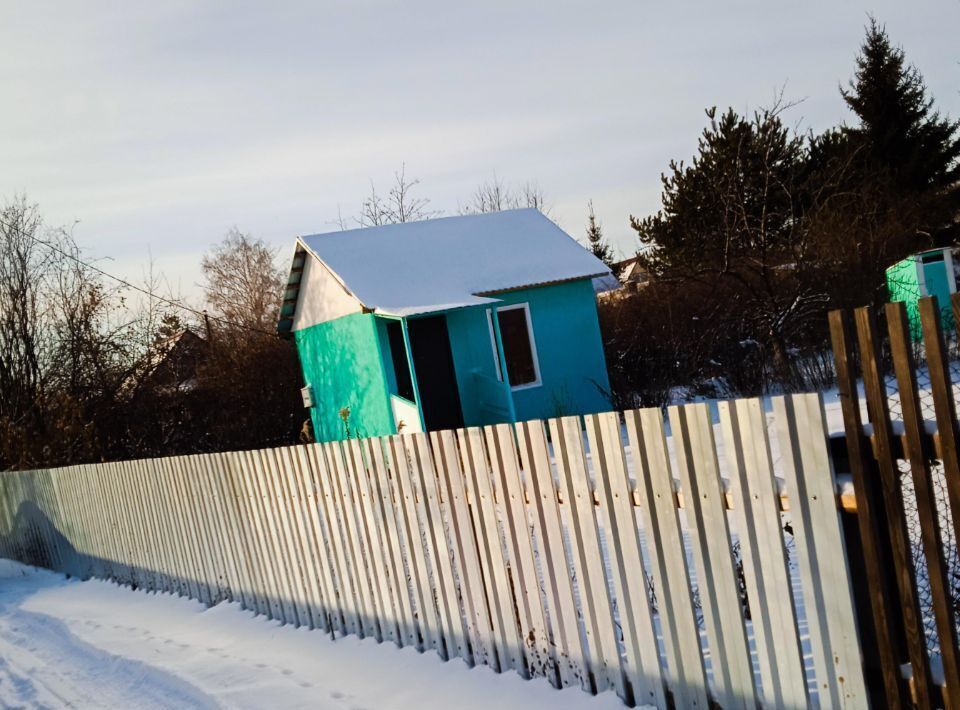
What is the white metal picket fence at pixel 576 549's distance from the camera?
3.15 m

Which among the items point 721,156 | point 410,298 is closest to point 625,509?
point 410,298

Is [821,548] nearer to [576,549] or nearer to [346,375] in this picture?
[576,549]

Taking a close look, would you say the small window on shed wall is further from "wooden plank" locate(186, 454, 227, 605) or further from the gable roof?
"wooden plank" locate(186, 454, 227, 605)

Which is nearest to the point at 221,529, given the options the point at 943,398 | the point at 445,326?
the point at 943,398

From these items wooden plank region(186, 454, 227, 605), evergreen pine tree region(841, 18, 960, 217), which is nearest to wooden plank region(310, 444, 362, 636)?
wooden plank region(186, 454, 227, 605)

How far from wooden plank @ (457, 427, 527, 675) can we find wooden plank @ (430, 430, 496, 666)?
0.05 m

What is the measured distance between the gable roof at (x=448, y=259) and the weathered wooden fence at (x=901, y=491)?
36.2ft

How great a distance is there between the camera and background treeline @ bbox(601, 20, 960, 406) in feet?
53.7

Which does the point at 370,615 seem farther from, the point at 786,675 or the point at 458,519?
the point at 786,675

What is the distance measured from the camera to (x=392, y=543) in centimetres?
553

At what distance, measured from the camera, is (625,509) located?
381 cm

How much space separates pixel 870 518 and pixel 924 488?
0.74 ft

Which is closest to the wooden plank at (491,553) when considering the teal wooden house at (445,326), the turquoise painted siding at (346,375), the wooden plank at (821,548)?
the wooden plank at (821,548)

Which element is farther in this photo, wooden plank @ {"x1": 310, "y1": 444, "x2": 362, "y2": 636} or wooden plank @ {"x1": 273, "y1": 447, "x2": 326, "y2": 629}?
wooden plank @ {"x1": 273, "y1": 447, "x2": 326, "y2": 629}
